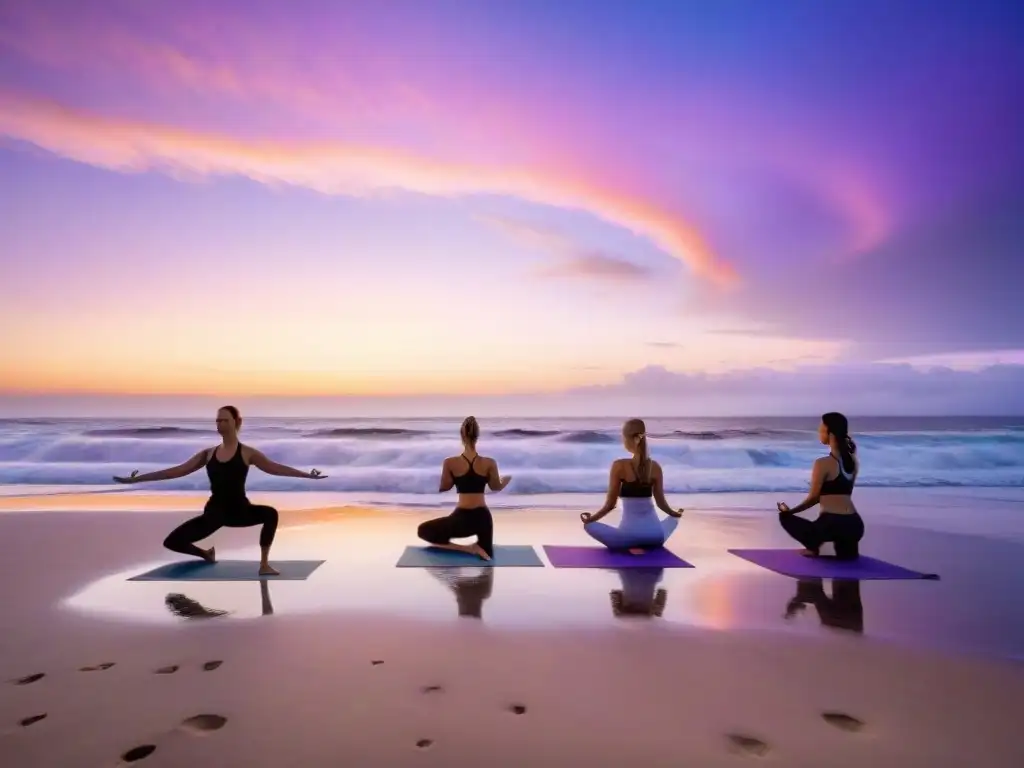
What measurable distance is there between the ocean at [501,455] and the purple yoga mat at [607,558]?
4676 mm

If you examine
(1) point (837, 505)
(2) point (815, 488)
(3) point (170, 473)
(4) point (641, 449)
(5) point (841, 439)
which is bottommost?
(1) point (837, 505)

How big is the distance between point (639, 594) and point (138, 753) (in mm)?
3263

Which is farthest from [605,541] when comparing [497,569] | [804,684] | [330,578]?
[804,684]

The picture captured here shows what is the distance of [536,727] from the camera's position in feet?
8.84

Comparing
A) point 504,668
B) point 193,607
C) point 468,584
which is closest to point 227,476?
point 193,607

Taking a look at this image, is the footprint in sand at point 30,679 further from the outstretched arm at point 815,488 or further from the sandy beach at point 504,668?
the outstretched arm at point 815,488

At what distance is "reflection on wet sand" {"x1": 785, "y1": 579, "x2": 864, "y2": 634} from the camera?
419 cm

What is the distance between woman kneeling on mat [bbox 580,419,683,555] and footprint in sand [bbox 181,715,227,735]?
12.4ft

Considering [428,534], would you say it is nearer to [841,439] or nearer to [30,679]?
[30,679]

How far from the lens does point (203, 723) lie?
8.86ft

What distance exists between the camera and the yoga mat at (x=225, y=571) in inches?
201

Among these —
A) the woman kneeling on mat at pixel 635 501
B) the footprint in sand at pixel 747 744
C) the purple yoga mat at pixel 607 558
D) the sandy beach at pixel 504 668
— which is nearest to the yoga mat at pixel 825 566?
the sandy beach at pixel 504 668

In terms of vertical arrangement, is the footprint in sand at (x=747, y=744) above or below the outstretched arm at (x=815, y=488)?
below

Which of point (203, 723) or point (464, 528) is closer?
point (203, 723)
